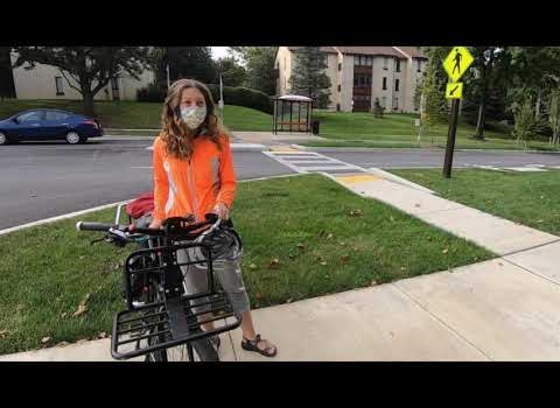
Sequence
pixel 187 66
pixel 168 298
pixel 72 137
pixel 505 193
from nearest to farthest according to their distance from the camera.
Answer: pixel 168 298
pixel 505 193
pixel 72 137
pixel 187 66

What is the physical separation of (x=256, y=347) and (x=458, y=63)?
26.7 ft

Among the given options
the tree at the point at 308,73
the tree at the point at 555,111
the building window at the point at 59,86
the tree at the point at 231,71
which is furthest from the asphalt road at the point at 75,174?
the tree at the point at 231,71

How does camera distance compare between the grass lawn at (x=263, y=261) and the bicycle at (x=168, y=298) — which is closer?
the bicycle at (x=168, y=298)

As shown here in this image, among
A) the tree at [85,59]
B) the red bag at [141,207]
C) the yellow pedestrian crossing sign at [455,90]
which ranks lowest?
the red bag at [141,207]

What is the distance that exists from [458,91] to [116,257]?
7.92 metres

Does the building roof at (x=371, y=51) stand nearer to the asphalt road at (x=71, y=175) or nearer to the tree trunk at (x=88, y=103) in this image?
the tree trunk at (x=88, y=103)

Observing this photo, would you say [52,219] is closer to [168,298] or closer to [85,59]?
[168,298]

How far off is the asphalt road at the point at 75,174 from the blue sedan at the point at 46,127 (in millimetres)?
478

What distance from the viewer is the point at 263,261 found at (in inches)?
157

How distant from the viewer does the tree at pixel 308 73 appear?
43.3 m

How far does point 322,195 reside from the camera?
6.89m

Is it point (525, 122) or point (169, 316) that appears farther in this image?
point (525, 122)

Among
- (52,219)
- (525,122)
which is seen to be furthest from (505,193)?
(525,122)

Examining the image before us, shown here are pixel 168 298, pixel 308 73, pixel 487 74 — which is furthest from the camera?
pixel 308 73
